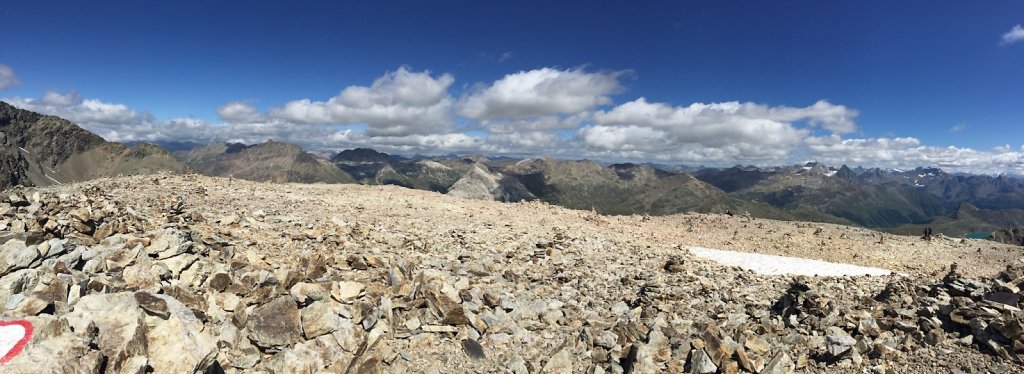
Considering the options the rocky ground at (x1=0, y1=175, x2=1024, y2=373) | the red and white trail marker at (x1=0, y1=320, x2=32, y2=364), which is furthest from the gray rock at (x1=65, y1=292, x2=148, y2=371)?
the red and white trail marker at (x1=0, y1=320, x2=32, y2=364)

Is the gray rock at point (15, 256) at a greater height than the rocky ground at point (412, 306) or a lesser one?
greater

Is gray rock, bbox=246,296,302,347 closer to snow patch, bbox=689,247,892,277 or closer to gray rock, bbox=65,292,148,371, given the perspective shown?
gray rock, bbox=65,292,148,371

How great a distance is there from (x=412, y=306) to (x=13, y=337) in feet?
28.1

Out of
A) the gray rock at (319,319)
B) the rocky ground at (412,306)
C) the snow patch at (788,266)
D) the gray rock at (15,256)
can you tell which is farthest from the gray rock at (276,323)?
the snow patch at (788,266)

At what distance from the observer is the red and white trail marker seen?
7.92 m

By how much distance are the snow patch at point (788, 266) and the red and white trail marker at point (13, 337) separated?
27.1m

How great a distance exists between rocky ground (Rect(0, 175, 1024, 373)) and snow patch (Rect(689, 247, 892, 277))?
4.29 m

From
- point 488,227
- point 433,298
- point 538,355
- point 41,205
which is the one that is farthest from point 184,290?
point 488,227

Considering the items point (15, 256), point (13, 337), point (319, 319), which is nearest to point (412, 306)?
point (319, 319)

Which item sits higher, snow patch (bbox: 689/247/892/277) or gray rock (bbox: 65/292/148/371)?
gray rock (bbox: 65/292/148/371)

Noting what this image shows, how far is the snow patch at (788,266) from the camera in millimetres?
25520

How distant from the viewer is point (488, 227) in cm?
2712

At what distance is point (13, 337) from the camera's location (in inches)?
321

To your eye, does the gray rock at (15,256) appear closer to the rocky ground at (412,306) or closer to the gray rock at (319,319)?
the rocky ground at (412,306)
